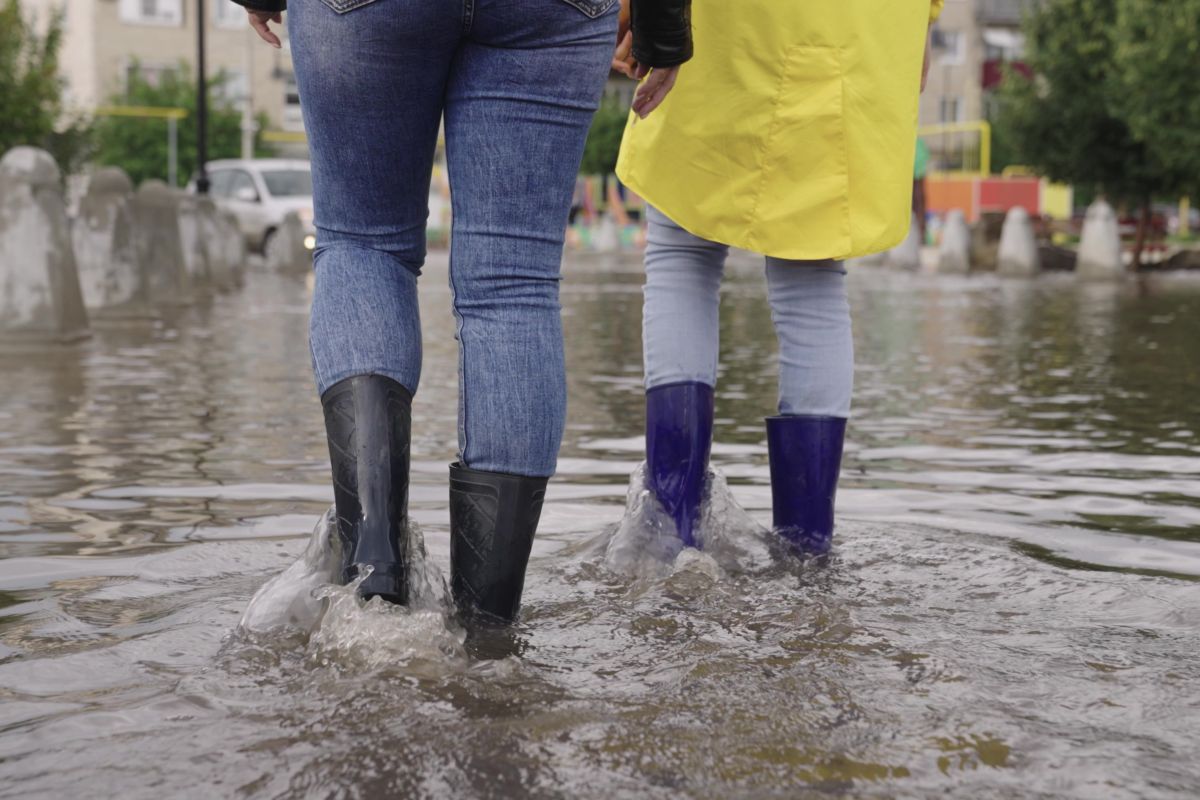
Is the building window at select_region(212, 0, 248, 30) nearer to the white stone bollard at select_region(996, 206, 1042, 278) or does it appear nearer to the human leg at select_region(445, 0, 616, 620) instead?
the white stone bollard at select_region(996, 206, 1042, 278)

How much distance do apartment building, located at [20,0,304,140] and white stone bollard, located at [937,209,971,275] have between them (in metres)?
35.9

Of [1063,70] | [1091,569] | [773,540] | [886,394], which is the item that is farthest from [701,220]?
[1063,70]

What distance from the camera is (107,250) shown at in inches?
439

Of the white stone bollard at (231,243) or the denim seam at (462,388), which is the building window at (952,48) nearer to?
the white stone bollard at (231,243)

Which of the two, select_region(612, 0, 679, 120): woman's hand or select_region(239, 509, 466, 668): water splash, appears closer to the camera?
select_region(239, 509, 466, 668): water splash

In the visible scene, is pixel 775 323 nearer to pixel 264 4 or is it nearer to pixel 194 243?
pixel 264 4

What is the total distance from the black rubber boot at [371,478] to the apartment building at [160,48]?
54959 mm

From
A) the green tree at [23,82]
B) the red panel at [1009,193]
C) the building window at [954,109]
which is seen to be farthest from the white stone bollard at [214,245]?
the building window at [954,109]

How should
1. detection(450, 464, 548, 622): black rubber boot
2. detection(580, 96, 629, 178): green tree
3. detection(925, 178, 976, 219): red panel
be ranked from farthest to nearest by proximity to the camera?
detection(580, 96, 629, 178): green tree, detection(925, 178, 976, 219): red panel, detection(450, 464, 548, 622): black rubber boot

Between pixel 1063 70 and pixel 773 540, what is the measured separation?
25.2 metres

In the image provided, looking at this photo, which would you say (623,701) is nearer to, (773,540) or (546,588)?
(546,588)

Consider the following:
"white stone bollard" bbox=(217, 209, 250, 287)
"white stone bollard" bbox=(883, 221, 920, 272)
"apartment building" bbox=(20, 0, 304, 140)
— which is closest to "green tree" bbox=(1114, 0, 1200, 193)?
"white stone bollard" bbox=(883, 221, 920, 272)

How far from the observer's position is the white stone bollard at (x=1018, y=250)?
2253cm

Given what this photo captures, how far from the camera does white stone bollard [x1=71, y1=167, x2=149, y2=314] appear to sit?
11039 millimetres
